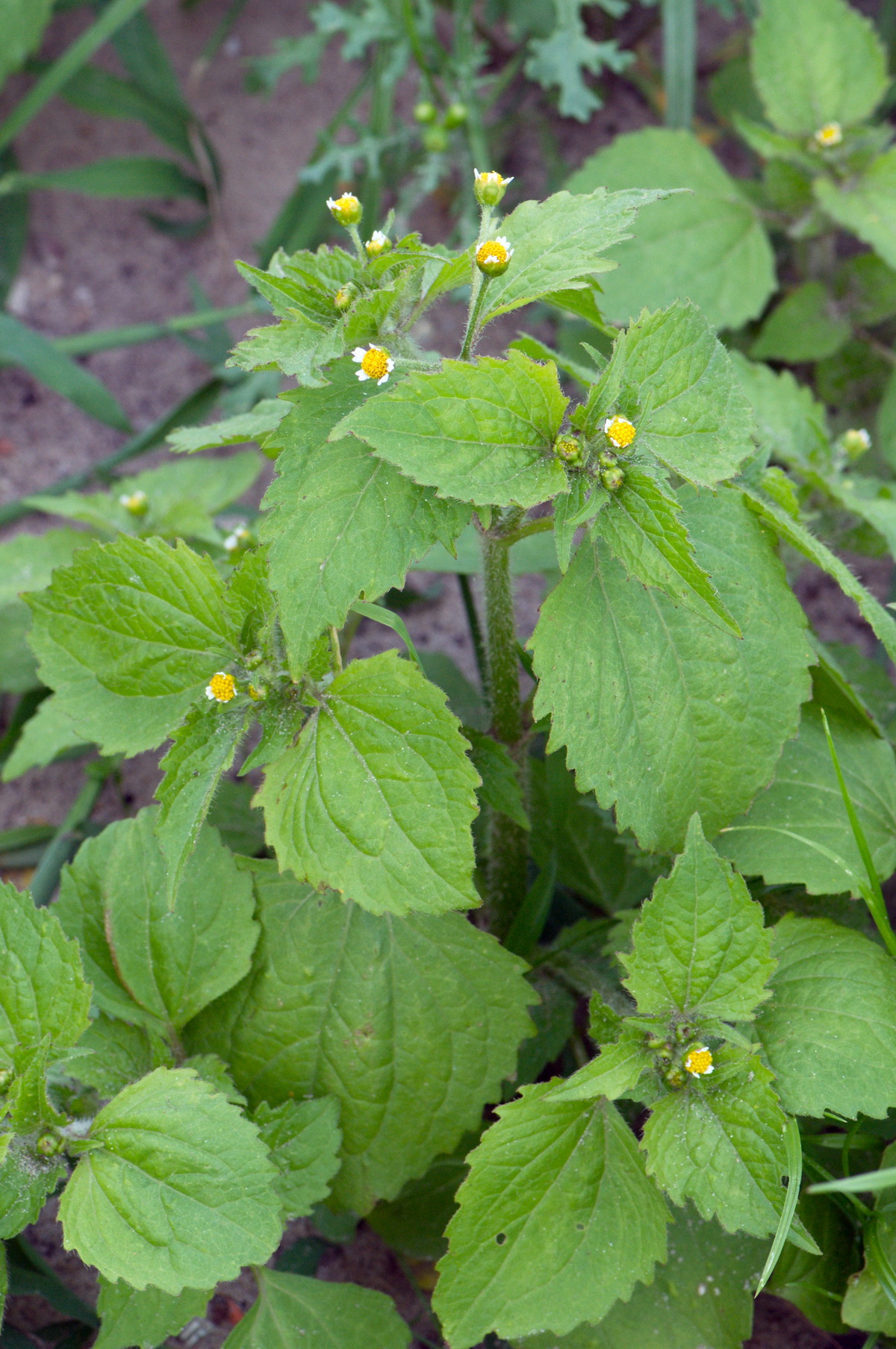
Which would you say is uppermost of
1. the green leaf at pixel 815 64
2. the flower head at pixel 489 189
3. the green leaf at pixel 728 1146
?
the flower head at pixel 489 189

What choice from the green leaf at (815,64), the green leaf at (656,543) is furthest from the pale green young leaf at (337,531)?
the green leaf at (815,64)

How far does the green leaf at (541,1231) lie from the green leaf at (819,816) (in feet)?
1.79

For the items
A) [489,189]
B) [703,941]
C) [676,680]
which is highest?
[489,189]

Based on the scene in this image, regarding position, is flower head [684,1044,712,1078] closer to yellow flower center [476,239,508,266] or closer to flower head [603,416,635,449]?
flower head [603,416,635,449]

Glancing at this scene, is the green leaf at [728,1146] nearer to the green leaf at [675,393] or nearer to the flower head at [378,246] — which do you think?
the green leaf at [675,393]

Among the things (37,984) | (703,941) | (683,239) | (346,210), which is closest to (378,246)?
(346,210)

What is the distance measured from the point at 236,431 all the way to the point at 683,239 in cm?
180

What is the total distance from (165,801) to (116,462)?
188 centimetres

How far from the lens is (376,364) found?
1636mm

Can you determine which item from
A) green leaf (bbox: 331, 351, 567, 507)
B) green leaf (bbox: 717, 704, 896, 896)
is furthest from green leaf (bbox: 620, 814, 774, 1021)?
green leaf (bbox: 331, 351, 567, 507)

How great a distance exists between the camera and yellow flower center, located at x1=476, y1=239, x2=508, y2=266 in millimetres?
1495

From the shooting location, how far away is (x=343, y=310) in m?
1.66

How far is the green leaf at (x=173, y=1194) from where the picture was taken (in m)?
1.62

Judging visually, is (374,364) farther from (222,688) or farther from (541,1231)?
(541,1231)
